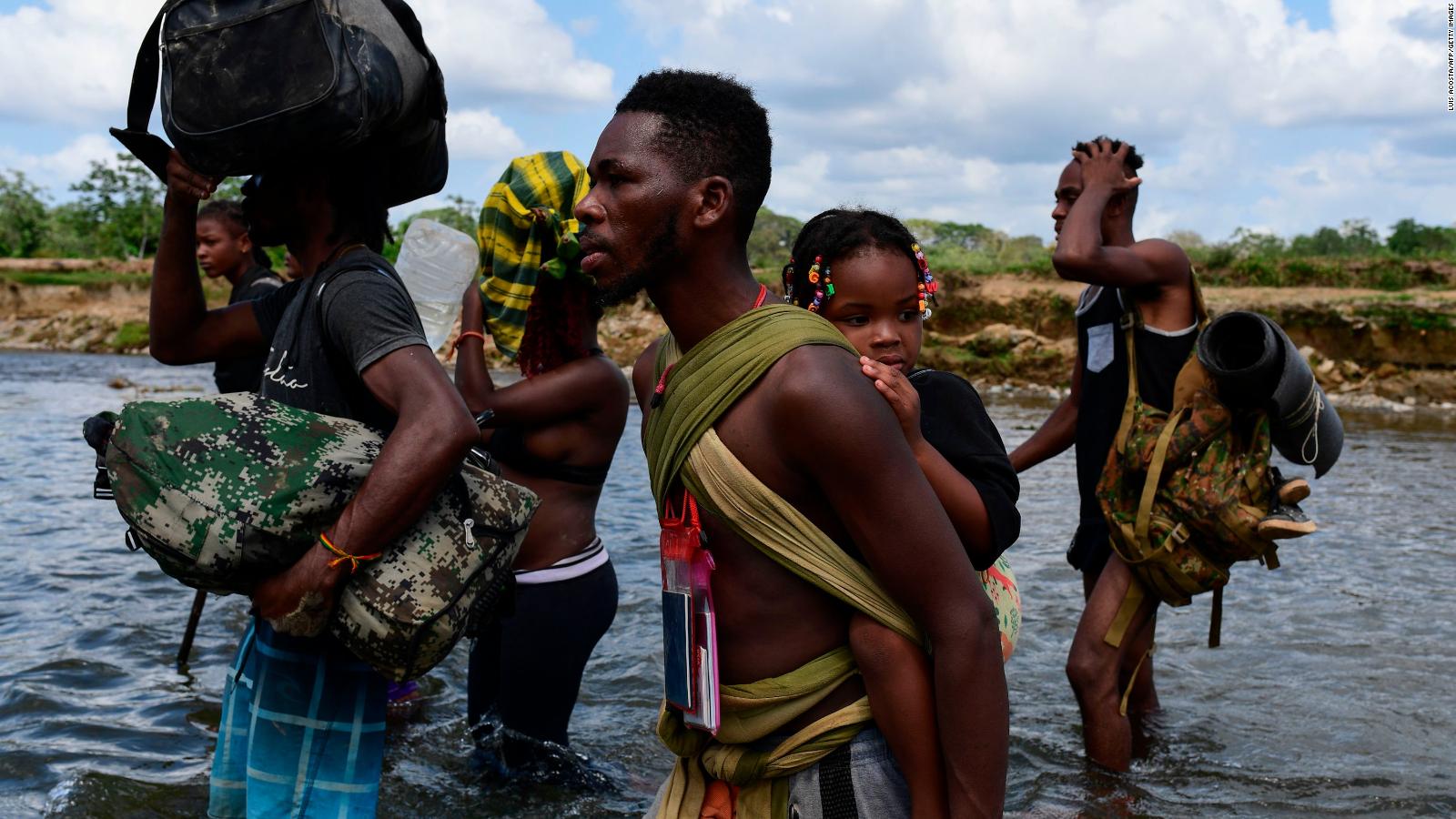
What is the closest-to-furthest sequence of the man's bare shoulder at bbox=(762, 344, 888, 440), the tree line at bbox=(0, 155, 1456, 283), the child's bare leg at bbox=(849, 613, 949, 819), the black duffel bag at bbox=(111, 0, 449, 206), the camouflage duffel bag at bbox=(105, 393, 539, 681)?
the man's bare shoulder at bbox=(762, 344, 888, 440)
the child's bare leg at bbox=(849, 613, 949, 819)
the camouflage duffel bag at bbox=(105, 393, 539, 681)
the black duffel bag at bbox=(111, 0, 449, 206)
the tree line at bbox=(0, 155, 1456, 283)

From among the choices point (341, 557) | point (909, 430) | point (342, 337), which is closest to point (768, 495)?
point (909, 430)

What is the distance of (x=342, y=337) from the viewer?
2479 millimetres

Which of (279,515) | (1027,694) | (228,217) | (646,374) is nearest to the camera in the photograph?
(279,515)

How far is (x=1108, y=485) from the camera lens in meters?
4.20

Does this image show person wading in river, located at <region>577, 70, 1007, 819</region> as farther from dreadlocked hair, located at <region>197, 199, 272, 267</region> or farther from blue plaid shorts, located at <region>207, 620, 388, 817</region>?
dreadlocked hair, located at <region>197, 199, 272, 267</region>

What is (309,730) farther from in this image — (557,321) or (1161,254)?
(1161,254)

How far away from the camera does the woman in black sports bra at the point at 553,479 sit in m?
3.75

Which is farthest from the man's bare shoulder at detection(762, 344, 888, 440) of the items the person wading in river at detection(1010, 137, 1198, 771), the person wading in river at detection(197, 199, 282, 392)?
the person wading in river at detection(197, 199, 282, 392)

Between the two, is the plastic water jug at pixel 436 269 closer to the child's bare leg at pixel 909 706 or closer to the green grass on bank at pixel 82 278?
the child's bare leg at pixel 909 706

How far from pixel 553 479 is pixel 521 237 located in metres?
0.79

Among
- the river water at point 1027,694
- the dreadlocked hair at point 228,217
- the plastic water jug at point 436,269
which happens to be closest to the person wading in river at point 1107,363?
the river water at point 1027,694

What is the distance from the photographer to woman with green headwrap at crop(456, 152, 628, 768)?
3754mm

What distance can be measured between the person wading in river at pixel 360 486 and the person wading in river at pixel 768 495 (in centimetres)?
52

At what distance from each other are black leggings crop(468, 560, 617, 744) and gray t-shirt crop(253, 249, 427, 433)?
4.15 feet
